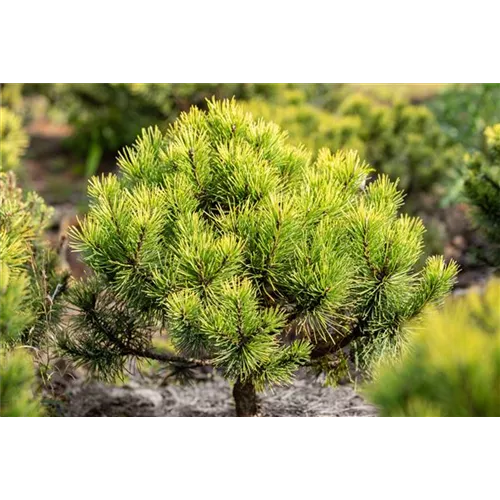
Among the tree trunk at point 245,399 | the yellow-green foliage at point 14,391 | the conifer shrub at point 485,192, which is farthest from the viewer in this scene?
the conifer shrub at point 485,192

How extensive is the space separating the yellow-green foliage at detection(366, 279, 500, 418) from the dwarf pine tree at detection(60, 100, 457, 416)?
0.60m

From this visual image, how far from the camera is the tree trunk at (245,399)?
2.27 metres

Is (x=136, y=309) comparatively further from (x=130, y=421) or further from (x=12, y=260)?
(x=130, y=421)

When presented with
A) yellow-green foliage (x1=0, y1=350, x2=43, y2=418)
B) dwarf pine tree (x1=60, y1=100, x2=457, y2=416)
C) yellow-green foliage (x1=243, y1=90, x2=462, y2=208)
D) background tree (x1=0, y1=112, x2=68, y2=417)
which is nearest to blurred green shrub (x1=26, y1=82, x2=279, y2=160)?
yellow-green foliage (x1=243, y1=90, x2=462, y2=208)

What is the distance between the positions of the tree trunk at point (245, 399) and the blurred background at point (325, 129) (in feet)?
4.82

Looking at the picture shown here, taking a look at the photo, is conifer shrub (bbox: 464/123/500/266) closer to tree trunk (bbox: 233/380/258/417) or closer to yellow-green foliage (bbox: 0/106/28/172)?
tree trunk (bbox: 233/380/258/417)

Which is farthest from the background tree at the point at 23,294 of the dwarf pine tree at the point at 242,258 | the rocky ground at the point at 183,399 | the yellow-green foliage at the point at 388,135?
the yellow-green foliage at the point at 388,135

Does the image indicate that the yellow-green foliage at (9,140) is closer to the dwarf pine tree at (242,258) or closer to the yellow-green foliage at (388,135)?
the dwarf pine tree at (242,258)

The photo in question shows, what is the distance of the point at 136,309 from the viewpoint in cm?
217

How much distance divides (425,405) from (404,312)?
80 centimetres

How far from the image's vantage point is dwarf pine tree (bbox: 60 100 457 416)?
1.91 m

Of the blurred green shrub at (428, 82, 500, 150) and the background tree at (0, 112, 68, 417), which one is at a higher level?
the blurred green shrub at (428, 82, 500, 150)

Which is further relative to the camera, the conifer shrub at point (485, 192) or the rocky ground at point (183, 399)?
the conifer shrub at point (485, 192)
